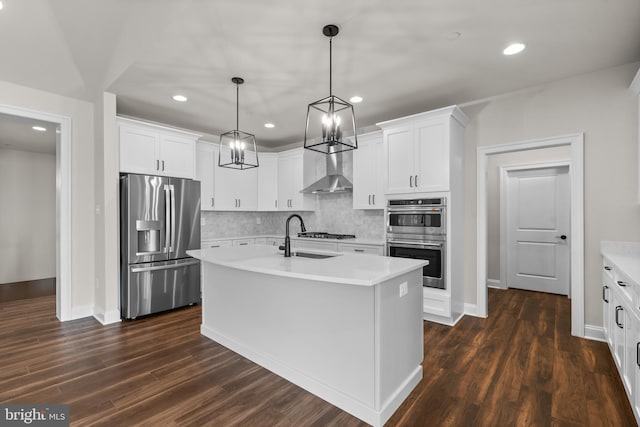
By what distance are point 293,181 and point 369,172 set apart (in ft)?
5.35

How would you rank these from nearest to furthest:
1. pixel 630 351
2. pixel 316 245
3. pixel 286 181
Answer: pixel 630 351
pixel 316 245
pixel 286 181

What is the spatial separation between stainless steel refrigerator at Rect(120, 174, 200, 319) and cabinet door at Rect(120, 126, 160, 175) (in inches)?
8.9

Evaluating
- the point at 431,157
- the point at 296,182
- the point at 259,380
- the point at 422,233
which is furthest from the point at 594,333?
the point at 296,182

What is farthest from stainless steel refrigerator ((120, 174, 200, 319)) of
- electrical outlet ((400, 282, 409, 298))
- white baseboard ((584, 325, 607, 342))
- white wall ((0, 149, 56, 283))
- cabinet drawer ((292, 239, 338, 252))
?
white baseboard ((584, 325, 607, 342))

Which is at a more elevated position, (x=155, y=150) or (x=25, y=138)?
(x=25, y=138)

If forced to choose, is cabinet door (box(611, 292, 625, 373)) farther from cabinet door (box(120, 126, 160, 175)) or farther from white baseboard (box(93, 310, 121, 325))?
cabinet door (box(120, 126, 160, 175))

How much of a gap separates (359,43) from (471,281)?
3.12m

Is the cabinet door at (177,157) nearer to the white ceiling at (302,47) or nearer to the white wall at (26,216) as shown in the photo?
the white ceiling at (302,47)

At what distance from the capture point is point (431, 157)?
3.71m

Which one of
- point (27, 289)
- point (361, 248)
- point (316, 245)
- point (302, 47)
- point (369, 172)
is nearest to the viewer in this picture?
point (302, 47)

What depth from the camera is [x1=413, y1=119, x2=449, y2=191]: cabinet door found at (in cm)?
361

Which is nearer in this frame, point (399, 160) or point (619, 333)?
point (619, 333)

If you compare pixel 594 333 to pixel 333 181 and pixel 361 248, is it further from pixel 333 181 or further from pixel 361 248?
pixel 333 181
